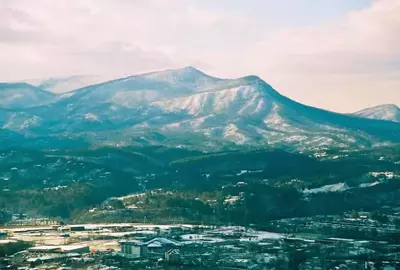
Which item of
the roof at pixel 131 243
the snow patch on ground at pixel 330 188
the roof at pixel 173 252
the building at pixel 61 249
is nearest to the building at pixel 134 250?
the roof at pixel 131 243

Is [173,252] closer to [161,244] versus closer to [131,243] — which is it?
[131,243]

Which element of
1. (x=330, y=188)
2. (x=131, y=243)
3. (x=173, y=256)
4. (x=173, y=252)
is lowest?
(x=173, y=256)

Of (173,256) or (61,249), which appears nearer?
(173,256)

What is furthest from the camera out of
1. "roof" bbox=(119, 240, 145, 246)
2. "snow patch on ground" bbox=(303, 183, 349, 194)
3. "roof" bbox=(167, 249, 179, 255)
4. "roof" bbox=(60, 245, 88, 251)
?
"snow patch on ground" bbox=(303, 183, 349, 194)

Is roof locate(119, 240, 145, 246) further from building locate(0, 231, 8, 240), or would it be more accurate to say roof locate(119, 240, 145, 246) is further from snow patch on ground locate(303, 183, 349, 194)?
snow patch on ground locate(303, 183, 349, 194)

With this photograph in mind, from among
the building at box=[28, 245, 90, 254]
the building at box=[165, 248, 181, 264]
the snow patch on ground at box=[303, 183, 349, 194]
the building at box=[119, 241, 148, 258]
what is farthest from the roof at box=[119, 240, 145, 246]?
the snow patch on ground at box=[303, 183, 349, 194]

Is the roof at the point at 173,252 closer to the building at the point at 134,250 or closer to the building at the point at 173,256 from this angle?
the building at the point at 173,256

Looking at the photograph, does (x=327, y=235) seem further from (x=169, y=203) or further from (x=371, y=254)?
(x=169, y=203)

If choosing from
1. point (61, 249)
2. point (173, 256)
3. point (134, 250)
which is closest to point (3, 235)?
point (61, 249)
